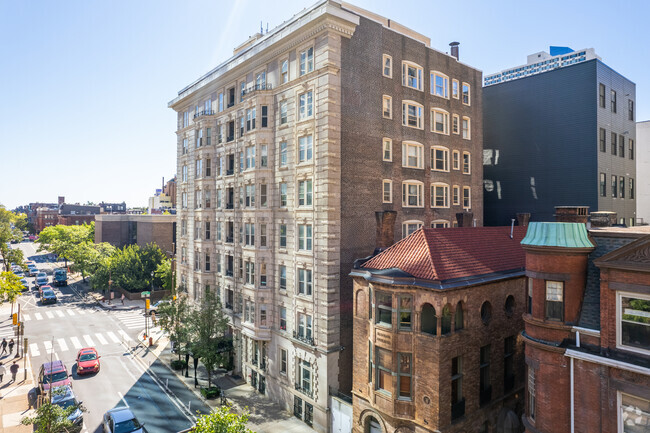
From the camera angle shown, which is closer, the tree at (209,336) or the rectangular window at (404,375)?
the rectangular window at (404,375)

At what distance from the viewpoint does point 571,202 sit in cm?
3944

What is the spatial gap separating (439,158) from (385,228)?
12189 mm

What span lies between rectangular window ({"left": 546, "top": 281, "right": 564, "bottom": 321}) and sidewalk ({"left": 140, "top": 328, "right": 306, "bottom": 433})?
18.0 m

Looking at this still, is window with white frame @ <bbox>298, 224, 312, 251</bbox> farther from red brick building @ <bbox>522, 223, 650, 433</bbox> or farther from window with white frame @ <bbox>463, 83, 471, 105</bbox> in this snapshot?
→ window with white frame @ <bbox>463, 83, 471, 105</bbox>

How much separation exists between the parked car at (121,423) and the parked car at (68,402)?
2.13 meters

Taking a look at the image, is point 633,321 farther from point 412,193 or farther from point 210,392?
point 210,392

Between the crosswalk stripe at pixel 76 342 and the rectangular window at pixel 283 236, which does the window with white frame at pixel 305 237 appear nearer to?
the rectangular window at pixel 283 236

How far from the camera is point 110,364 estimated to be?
124ft

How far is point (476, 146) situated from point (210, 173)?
28.3 m

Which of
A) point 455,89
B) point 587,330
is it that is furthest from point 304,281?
point 455,89

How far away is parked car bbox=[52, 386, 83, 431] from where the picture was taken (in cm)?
2517

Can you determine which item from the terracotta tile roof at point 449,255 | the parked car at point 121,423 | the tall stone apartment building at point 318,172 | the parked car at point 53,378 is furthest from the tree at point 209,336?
the terracotta tile roof at point 449,255

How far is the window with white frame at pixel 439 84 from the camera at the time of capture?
117ft

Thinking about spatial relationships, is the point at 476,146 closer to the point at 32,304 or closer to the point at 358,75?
the point at 358,75
